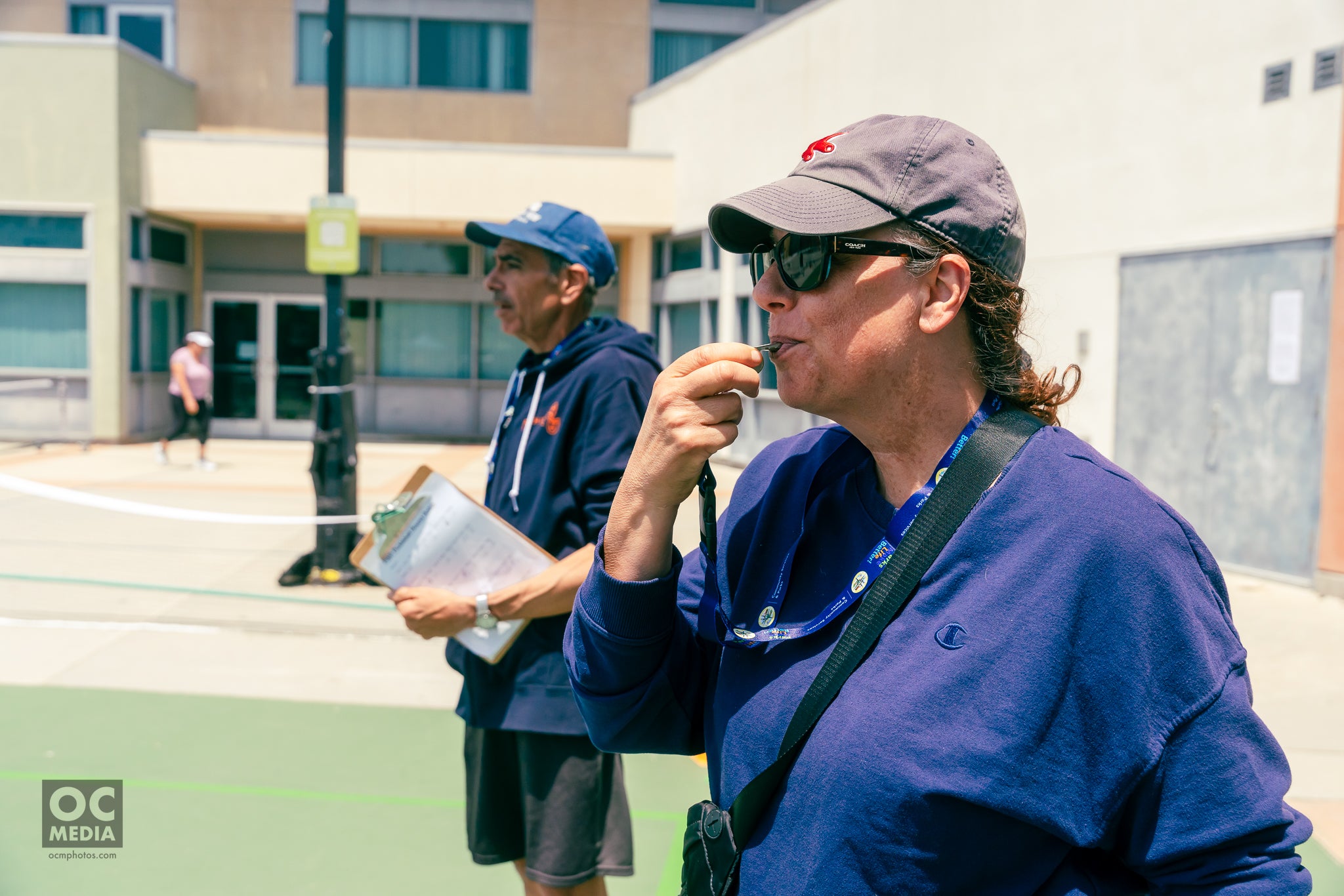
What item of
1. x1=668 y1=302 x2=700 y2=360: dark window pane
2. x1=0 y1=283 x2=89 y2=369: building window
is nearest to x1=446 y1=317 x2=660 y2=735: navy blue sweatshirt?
x1=668 y1=302 x2=700 y2=360: dark window pane

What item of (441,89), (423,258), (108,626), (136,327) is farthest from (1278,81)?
(136,327)

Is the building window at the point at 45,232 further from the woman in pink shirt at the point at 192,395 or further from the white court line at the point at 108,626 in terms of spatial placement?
the white court line at the point at 108,626

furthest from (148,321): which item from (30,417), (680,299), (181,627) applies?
(181,627)

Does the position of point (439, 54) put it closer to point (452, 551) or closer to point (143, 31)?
point (143, 31)

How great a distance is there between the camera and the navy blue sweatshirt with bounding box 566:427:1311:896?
4.33 feet

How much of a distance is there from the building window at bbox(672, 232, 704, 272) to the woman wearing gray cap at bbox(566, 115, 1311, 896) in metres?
15.6

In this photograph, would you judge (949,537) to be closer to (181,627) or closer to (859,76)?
(181,627)

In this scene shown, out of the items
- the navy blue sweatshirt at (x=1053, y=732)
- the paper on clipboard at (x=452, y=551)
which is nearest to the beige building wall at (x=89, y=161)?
the paper on clipboard at (x=452, y=551)

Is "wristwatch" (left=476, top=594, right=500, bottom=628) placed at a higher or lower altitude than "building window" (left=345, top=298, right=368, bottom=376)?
lower

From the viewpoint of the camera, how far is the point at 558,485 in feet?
9.37

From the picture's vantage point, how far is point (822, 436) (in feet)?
5.75

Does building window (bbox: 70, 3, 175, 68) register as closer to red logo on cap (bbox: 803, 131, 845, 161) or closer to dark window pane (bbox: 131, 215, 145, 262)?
dark window pane (bbox: 131, 215, 145, 262)

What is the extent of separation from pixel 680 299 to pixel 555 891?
15390 millimetres

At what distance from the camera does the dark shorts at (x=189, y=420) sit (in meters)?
14.7
